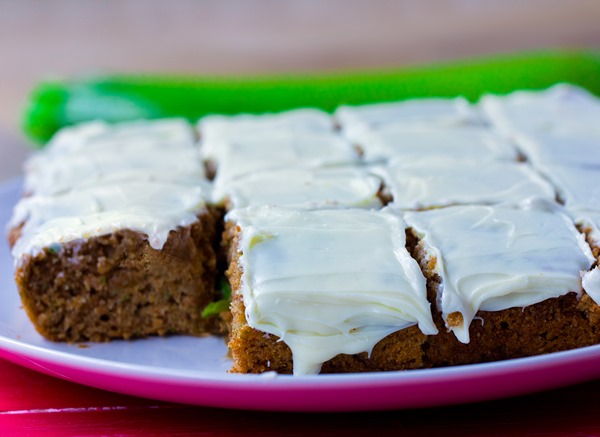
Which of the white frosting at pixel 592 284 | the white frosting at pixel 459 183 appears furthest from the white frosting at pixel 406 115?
the white frosting at pixel 592 284

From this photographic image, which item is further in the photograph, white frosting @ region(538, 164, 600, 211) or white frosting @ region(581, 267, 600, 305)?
white frosting @ region(538, 164, 600, 211)

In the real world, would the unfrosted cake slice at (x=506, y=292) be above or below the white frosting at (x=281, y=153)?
above

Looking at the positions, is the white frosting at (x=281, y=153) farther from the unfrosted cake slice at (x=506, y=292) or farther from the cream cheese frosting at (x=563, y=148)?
the unfrosted cake slice at (x=506, y=292)

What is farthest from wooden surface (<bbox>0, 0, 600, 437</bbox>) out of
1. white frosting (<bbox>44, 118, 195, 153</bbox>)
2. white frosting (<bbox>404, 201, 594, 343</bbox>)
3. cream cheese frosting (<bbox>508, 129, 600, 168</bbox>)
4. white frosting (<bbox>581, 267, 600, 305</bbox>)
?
white frosting (<bbox>581, 267, 600, 305</bbox>)

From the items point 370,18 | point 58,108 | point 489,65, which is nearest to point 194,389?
point 58,108

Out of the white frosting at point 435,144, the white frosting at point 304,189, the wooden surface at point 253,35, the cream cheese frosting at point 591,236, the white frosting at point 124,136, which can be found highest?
the cream cheese frosting at point 591,236

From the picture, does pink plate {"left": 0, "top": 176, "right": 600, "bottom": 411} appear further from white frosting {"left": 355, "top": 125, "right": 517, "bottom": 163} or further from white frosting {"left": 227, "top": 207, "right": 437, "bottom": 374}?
white frosting {"left": 355, "top": 125, "right": 517, "bottom": 163}

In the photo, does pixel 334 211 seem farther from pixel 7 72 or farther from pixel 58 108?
pixel 7 72
